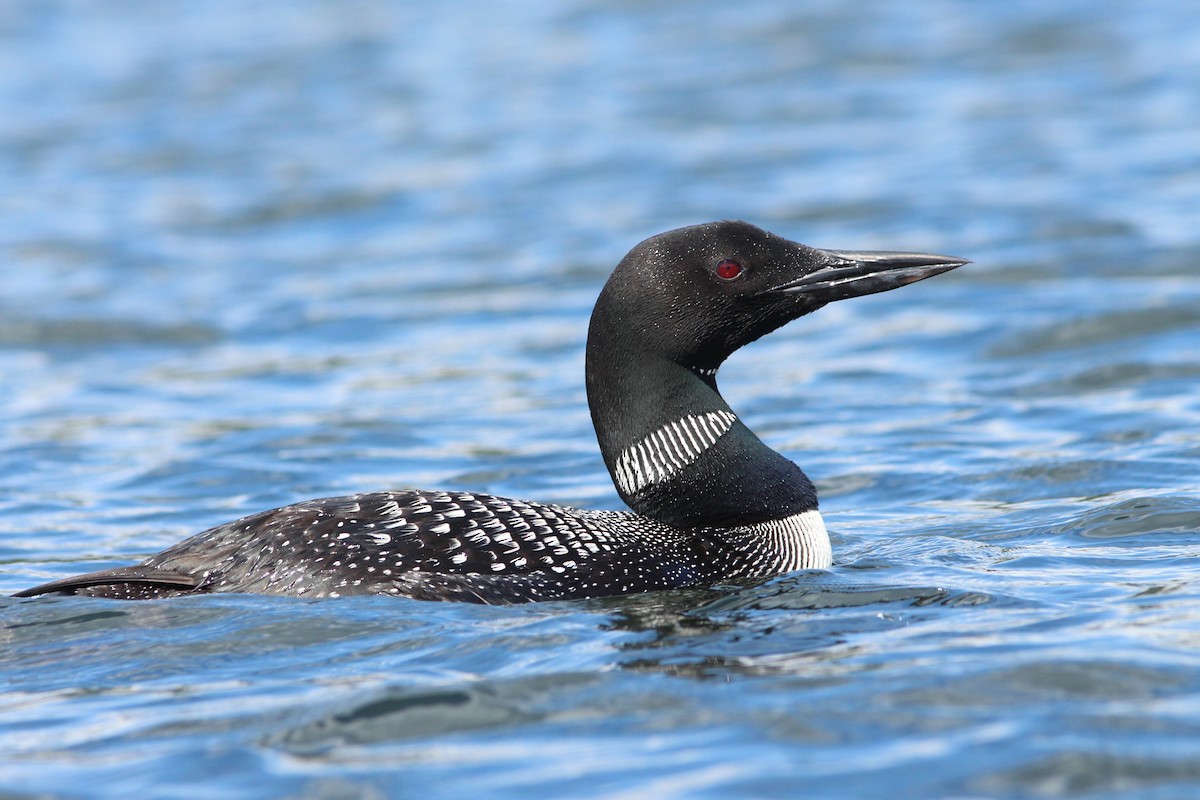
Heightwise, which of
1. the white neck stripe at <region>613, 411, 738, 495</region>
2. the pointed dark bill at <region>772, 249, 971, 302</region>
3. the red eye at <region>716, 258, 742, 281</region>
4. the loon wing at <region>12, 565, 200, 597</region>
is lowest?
the loon wing at <region>12, 565, 200, 597</region>

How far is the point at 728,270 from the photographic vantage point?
527 cm

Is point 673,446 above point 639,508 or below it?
above

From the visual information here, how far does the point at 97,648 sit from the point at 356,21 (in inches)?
620

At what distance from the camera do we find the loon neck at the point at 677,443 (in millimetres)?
5285

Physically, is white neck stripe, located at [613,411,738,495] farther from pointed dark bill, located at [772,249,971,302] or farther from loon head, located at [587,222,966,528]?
pointed dark bill, located at [772,249,971,302]

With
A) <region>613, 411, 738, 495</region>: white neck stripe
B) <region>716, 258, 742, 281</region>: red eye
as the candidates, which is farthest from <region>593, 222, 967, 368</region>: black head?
<region>613, 411, 738, 495</region>: white neck stripe

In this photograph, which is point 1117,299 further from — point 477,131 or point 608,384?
point 477,131

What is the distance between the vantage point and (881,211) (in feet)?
38.3

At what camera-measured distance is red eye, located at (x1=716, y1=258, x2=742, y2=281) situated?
5262 mm

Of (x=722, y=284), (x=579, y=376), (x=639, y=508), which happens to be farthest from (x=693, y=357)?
(x=579, y=376)

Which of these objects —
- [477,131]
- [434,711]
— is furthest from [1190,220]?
[434,711]

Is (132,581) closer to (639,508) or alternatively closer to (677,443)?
(639,508)

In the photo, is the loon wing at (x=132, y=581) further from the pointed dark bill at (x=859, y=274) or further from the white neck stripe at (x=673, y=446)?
the pointed dark bill at (x=859, y=274)

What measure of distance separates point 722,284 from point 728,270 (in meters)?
0.05
